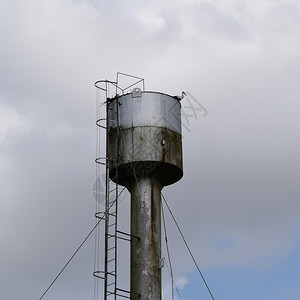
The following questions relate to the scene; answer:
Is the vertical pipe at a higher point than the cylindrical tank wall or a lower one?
lower

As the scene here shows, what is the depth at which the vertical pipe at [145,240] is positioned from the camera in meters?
31.3

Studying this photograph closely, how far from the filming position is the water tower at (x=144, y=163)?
31703 millimetres

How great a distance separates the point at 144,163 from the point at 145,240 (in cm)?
355

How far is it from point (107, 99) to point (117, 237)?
7252mm

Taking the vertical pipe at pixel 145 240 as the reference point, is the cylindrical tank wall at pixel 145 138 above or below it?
above

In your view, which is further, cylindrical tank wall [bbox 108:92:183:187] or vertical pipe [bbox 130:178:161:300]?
Result: cylindrical tank wall [bbox 108:92:183:187]

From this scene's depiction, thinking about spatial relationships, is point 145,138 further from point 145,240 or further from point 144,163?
point 145,240

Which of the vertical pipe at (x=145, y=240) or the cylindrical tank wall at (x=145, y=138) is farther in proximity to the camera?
the cylindrical tank wall at (x=145, y=138)

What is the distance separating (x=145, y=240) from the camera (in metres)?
32.1

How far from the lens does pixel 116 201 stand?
3266cm

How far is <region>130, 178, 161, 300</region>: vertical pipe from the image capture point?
103ft

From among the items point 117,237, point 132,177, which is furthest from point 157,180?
point 117,237

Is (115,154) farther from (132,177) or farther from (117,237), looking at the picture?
(117,237)

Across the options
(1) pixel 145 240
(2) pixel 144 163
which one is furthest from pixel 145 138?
(1) pixel 145 240
